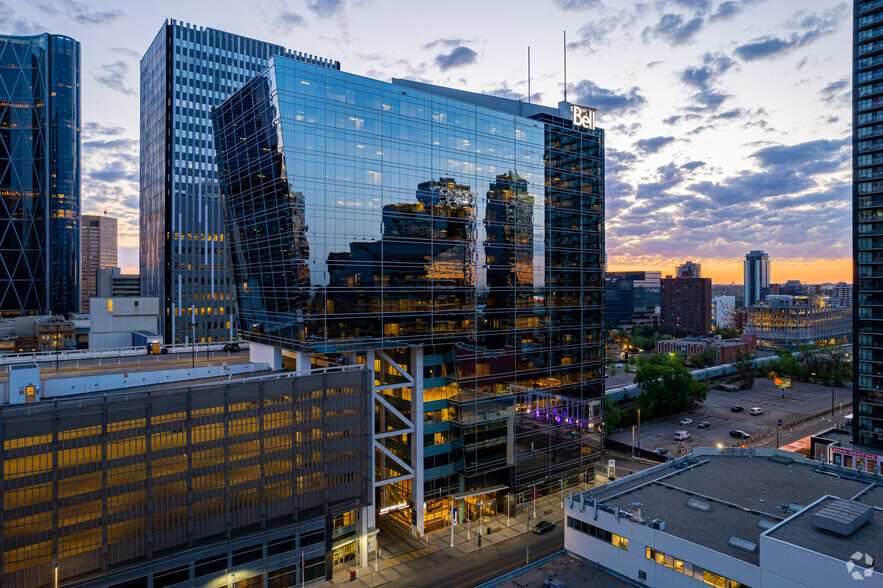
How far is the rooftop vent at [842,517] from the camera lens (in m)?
37.9

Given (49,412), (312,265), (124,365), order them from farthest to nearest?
1. (124,365)
2. (312,265)
3. (49,412)

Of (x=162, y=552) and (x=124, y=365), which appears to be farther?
(x=124, y=365)

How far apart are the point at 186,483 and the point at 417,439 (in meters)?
26.3

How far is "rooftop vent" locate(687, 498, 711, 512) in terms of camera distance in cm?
4656

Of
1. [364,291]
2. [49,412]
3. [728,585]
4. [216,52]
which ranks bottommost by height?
[728,585]

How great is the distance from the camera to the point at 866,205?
7781 cm

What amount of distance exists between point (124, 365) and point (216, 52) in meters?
119

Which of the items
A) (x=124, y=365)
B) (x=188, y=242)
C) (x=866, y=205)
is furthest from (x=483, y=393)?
(x=188, y=242)

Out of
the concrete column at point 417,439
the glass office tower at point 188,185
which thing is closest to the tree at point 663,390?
the concrete column at point 417,439

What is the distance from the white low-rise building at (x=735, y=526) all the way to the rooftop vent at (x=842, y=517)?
0.07 m

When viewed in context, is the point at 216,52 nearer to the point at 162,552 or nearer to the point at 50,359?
the point at 50,359

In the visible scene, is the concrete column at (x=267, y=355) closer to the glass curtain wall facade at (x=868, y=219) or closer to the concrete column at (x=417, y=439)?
the concrete column at (x=417, y=439)

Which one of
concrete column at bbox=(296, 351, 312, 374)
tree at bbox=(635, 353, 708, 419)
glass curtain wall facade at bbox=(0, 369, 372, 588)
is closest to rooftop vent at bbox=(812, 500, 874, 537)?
glass curtain wall facade at bbox=(0, 369, 372, 588)

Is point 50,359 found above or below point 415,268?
below
